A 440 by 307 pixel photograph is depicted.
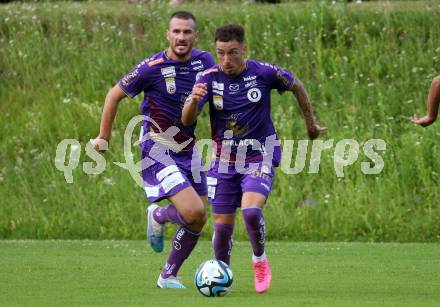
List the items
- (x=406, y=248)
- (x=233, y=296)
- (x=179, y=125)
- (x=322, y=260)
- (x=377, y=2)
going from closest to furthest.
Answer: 1. (x=233, y=296)
2. (x=179, y=125)
3. (x=322, y=260)
4. (x=406, y=248)
5. (x=377, y=2)

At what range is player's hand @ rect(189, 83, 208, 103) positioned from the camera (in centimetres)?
973

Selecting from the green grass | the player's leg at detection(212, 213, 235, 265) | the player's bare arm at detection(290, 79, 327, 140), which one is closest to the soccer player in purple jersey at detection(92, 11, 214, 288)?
the player's leg at detection(212, 213, 235, 265)

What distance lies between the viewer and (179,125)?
10.6 m

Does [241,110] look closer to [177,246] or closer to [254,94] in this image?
[254,94]

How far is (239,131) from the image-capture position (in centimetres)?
1012

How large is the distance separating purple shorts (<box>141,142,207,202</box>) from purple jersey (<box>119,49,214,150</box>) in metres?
0.15

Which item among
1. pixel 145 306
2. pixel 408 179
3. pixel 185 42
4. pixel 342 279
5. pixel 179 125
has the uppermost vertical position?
pixel 185 42

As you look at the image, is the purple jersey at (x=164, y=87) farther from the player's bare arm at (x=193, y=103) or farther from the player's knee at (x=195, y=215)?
the player's knee at (x=195, y=215)

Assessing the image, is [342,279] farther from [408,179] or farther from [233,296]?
[408,179]

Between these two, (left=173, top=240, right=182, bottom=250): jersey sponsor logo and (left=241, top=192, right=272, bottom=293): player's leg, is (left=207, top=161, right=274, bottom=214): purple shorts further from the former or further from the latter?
(left=173, top=240, right=182, bottom=250): jersey sponsor logo

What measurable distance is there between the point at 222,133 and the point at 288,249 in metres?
4.80

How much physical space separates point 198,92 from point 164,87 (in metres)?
0.93

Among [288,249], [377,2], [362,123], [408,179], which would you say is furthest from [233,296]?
[377,2]

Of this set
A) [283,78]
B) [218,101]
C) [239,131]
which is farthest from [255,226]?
[283,78]
